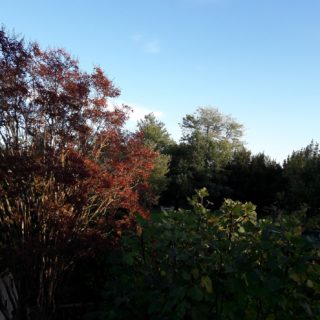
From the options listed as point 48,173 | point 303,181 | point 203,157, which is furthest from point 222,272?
point 203,157

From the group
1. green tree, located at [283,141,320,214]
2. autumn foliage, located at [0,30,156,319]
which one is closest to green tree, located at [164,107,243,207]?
green tree, located at [283,141,320,214]

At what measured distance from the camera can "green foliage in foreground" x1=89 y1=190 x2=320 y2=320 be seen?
8.20 ft

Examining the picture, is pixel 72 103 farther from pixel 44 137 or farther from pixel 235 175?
pixel 235 175

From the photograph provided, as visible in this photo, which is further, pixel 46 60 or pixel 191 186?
pixel 191 186

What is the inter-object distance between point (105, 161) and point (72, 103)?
1245 millimetres

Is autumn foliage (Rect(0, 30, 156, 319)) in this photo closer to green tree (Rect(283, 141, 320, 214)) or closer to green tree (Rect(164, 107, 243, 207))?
green tree (Rect(283, 141, 320, 214))

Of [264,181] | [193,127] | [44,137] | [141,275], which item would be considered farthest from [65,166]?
[193,127]

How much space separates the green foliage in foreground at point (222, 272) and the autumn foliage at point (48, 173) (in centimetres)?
177

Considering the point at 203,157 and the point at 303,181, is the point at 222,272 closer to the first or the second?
the point at 303,181

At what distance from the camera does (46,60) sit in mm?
6473

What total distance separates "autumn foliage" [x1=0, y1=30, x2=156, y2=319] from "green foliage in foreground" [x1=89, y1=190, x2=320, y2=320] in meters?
1.77

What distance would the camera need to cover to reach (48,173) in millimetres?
5598

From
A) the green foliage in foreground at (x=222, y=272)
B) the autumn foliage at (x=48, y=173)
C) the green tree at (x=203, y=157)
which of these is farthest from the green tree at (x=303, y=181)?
the green foliage in foreground at (x=222, y=272)

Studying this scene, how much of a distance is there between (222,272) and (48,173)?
3445 mm
